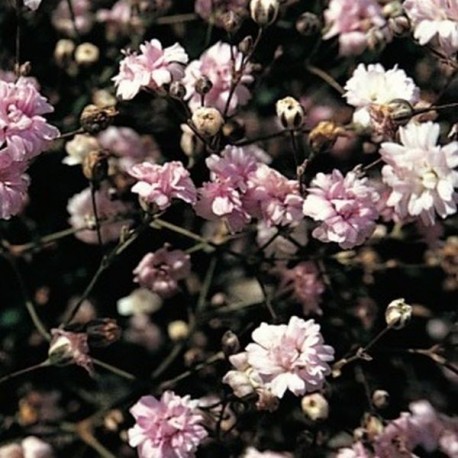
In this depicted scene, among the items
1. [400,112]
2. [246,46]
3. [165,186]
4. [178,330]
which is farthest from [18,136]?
[178,330]

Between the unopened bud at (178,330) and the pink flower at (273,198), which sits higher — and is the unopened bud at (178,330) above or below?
below

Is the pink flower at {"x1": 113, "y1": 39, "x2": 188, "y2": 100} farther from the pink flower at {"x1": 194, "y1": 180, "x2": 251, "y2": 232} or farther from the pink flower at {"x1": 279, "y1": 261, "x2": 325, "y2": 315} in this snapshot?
the pink flower at {"x1": 279, "y1": 261, "x2": 325, "y2": 315}

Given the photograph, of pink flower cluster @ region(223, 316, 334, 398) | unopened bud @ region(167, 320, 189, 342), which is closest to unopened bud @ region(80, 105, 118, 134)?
pink flower cluster @ region(223, 316, 334, 398)

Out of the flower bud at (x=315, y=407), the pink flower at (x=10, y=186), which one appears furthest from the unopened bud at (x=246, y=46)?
the flower bud at (x=315, y=407)

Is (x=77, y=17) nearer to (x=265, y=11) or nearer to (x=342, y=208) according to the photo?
(x=265, y=11)

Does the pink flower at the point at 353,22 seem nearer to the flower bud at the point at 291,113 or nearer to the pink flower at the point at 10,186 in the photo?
the flower bud at the point at 291,113

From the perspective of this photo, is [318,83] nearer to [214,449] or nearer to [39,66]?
[39,66]
